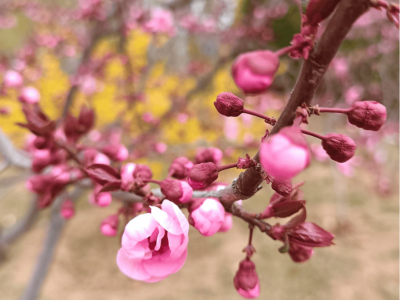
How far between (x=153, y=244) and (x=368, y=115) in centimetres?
49

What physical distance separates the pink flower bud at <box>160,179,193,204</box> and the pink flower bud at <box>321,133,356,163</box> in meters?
0.32

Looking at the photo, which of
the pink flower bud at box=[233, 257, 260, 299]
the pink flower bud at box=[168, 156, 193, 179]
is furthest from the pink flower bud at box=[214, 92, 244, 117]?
the pink flower bud at box=[233, 257, 260, 299]

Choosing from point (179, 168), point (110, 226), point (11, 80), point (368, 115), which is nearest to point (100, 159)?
point (110, 226)

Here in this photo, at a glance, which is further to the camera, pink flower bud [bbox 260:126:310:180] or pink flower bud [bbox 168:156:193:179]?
pink flower bud [bbox 168:156:193:179]

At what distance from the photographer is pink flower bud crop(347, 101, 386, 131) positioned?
437 mm

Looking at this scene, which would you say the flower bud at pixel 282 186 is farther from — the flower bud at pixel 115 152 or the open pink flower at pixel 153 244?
the flower bud at pixel 115 152

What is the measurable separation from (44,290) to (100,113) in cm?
247

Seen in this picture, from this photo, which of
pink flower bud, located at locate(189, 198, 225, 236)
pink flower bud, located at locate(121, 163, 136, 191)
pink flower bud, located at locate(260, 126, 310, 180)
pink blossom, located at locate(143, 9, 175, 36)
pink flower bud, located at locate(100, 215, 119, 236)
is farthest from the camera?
pink blossom, located at locate(143, 9, 175, 36)

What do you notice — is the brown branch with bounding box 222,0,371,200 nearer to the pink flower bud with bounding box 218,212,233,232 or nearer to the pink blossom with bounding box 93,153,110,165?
the pink flower bud with bounding box 218,212,233,232

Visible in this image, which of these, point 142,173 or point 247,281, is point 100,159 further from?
point 247,281

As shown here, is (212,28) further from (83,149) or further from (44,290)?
(44,290)

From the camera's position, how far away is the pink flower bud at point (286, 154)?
333 mm

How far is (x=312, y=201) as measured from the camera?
445 centimetres

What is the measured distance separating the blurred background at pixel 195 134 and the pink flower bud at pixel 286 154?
75.8 inches
